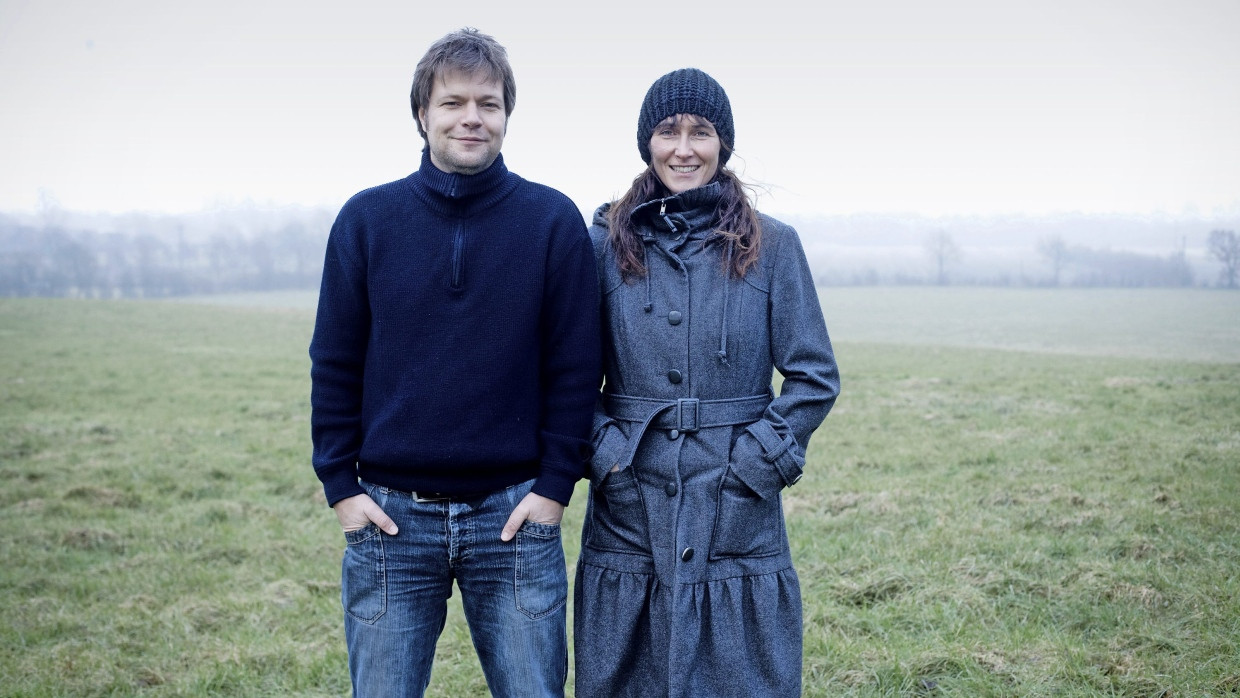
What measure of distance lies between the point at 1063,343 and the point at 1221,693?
22.4 m

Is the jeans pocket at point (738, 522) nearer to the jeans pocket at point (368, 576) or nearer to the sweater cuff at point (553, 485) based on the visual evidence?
the sweater cuff at point (553, 485)

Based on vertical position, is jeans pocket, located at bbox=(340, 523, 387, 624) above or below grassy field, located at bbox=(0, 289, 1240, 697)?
above

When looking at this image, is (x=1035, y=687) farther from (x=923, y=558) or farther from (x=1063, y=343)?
(x=1063, y=343)

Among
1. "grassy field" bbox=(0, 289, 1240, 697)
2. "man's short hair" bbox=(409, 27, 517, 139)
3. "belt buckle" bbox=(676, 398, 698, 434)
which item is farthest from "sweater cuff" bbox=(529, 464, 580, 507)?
"grassy field" bbox=(0, 289, 1240, 697)

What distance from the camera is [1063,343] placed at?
79.3ft

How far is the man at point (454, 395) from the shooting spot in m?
2.53

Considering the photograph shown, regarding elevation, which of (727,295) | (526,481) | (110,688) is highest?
(727,295)

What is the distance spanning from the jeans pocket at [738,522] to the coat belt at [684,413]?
0.53 feet

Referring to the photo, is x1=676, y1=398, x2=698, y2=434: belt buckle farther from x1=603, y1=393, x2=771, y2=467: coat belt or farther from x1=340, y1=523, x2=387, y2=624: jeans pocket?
x1=340, y1=523, x2=387, y2=624: jeans pocket

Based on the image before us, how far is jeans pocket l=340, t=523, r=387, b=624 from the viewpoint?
2553 mm

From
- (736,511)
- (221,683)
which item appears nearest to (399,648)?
(736,511)

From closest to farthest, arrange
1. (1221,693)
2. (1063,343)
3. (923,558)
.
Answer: (1221,693) < (923,558) < (1063,343)

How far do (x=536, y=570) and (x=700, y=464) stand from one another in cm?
56

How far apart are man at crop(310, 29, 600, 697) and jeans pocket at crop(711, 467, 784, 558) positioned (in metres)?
0.45
